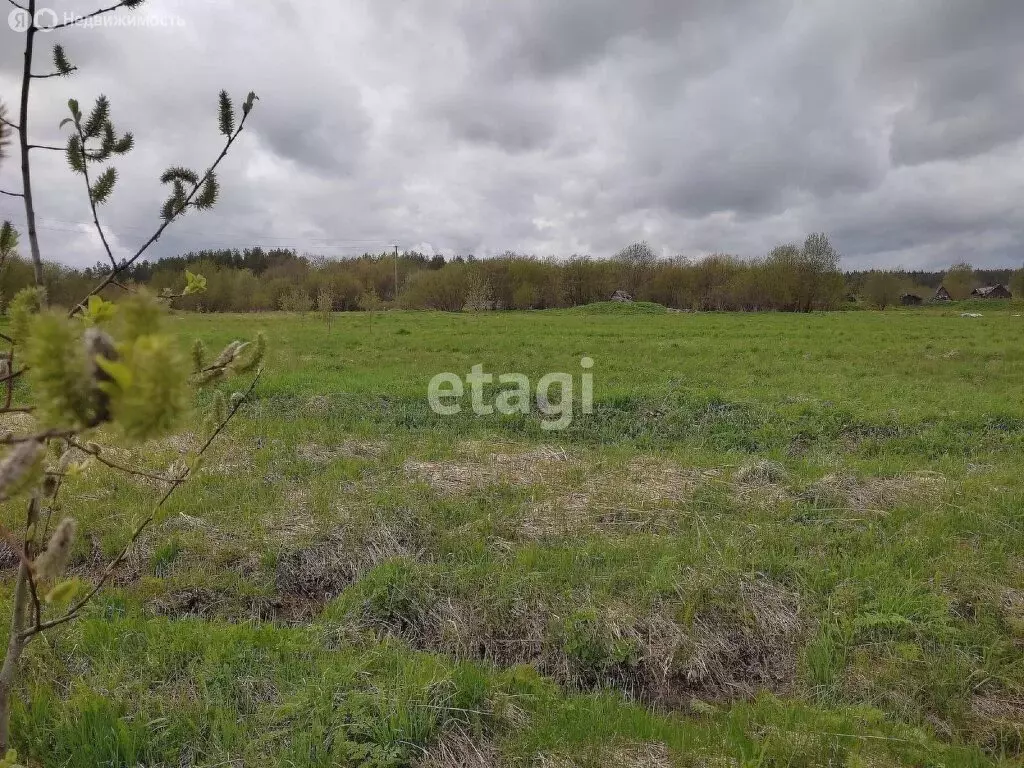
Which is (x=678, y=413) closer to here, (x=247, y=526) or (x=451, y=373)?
(x=451, y=373)

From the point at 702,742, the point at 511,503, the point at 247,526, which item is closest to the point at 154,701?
the point at 247,526

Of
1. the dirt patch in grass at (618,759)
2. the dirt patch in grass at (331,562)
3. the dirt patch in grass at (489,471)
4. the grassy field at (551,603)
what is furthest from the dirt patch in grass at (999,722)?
the dirt patch in grass at (489,471)

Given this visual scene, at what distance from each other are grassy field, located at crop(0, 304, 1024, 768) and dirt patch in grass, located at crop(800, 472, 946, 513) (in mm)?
36

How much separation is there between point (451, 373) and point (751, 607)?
9.88m

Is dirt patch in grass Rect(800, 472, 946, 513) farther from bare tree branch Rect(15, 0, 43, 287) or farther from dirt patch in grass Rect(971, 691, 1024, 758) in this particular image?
bare tree branch Rect(15, 0, 43, 287)

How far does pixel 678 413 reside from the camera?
9.73m

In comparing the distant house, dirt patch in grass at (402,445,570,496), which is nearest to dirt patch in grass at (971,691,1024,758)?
dirt patch in grass at (402,445,570,496)

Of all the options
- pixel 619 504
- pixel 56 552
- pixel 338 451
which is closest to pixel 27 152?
pixel 56 552

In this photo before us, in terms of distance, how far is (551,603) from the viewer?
4.29m

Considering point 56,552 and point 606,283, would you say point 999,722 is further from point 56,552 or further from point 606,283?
point 606,283

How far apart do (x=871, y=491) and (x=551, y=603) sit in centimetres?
397

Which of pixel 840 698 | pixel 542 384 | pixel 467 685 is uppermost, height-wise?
pixel 542 384

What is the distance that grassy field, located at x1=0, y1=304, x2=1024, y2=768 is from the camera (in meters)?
2.94

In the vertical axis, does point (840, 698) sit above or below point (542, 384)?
below
